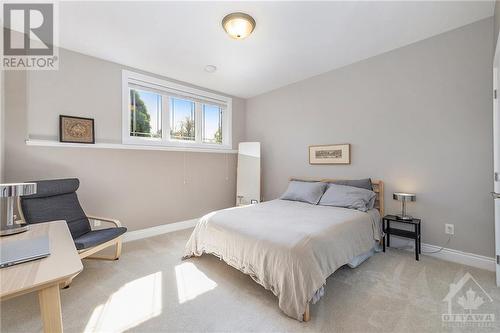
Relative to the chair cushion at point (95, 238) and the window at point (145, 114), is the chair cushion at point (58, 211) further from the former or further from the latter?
the window at point (145, 114)

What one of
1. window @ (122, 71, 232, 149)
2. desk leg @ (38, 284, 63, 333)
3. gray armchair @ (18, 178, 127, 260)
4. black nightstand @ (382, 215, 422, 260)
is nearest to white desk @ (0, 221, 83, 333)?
desk leg @ (38, 284, 63, 333)

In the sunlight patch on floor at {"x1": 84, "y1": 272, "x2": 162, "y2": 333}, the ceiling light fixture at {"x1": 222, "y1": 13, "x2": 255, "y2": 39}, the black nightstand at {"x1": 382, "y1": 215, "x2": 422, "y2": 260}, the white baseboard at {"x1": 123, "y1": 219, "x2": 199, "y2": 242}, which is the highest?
the ceiling light fixture at {"x1": 222, "y1": 13, "x2": 255, "y2": 39}

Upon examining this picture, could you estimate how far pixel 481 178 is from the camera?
8.16 ft

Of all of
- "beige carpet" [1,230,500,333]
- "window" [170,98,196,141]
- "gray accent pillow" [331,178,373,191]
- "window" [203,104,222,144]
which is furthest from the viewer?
"window" [203,104,222,144]

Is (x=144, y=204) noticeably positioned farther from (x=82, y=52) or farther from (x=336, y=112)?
(x=336, y=112)

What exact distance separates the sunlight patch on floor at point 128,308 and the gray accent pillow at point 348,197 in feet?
7.77

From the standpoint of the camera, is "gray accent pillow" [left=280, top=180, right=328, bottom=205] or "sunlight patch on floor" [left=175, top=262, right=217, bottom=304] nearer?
"sunlight patch on floor" [left=175, top=262, right=217, bottom=304]

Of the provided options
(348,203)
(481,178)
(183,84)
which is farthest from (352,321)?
(183,84)

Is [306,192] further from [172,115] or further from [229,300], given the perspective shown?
[172,115]

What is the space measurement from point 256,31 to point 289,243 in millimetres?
2355

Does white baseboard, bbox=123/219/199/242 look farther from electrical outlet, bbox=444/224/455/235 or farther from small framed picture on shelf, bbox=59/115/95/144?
electrical outlet, bbox=444/224/455/235

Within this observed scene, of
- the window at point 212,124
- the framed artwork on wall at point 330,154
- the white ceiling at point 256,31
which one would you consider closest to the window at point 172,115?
the window at point 212,124

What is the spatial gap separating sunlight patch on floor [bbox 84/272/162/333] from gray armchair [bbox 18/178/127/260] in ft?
1.83

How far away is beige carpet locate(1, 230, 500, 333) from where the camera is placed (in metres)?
1.65
